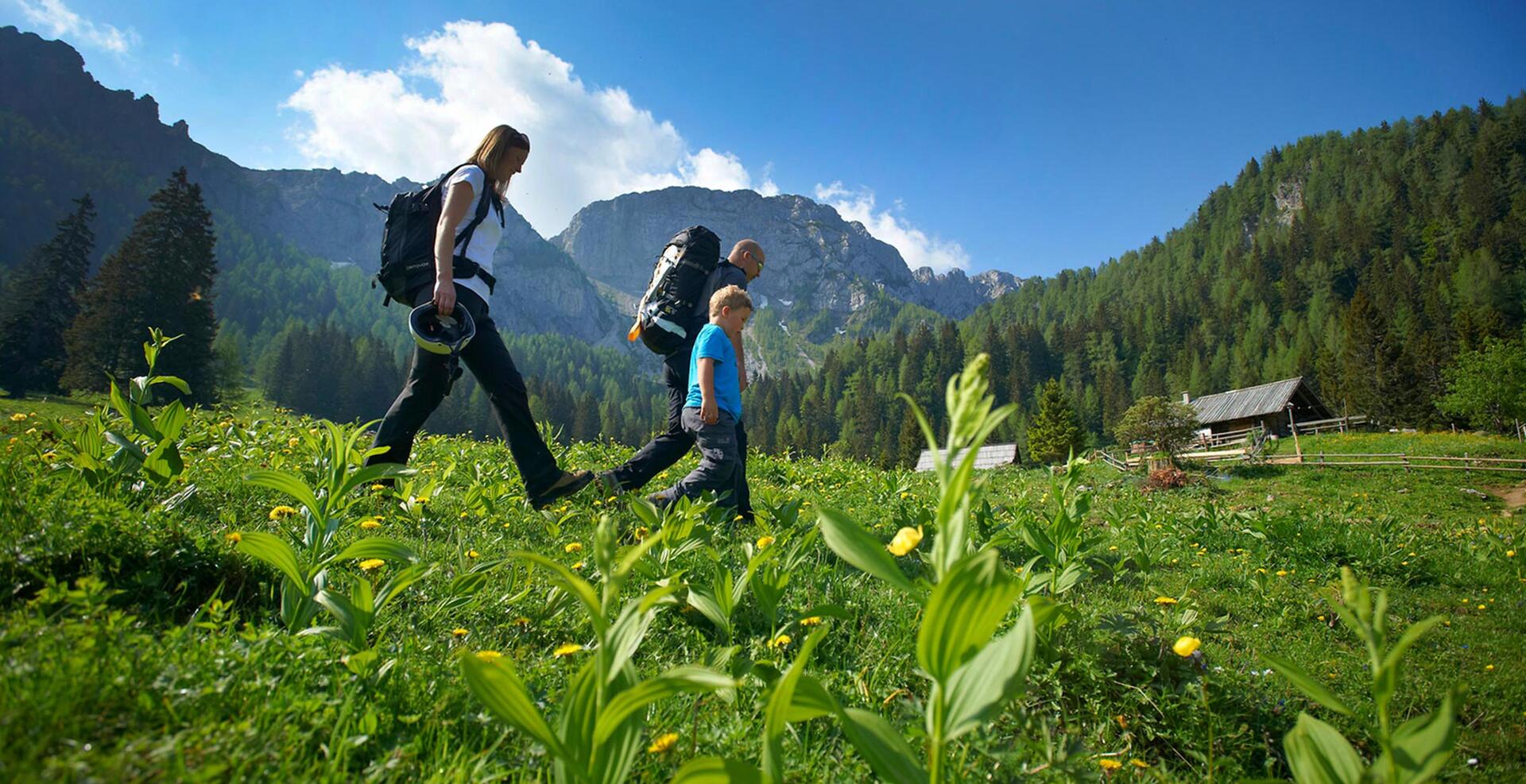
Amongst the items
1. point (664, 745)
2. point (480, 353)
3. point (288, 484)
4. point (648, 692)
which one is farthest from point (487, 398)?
point (648, 692)

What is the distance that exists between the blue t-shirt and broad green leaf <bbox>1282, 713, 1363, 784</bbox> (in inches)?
139

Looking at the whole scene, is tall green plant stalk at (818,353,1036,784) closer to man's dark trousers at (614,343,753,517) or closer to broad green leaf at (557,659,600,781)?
broad green leaf at (557,659,600,781)

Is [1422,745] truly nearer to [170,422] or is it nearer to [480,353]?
[170,422]

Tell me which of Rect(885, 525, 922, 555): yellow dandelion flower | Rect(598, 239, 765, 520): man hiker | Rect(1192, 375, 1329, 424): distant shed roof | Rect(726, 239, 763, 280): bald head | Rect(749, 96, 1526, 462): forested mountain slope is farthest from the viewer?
Rect(749, 96, 1526, 462): forested mountain slope

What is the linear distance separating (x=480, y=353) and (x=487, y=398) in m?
0.33

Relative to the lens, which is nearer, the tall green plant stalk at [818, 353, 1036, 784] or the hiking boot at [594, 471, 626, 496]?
the tall green plant stalk at [818, 353, 1036, 784]

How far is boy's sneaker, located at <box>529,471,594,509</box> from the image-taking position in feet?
13.5

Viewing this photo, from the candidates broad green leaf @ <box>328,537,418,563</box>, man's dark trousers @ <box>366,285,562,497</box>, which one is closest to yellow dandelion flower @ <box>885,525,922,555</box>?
broad green leaf @ <box>328,537,418,563</box>

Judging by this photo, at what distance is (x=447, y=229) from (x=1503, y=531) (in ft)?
36.7

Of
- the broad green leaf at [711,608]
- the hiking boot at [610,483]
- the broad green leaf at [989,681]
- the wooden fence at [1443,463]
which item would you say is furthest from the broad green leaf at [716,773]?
the wooden fence at [1443,463]

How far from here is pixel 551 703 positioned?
1.58 m

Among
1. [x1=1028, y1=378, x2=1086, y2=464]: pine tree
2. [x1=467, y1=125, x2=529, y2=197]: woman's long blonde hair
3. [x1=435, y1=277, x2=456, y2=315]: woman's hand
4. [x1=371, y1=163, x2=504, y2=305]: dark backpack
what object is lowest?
[x1=1028, y1=378, x2=1086, y2=464]: pine tree

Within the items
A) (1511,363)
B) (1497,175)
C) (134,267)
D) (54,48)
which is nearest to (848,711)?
(134,267)

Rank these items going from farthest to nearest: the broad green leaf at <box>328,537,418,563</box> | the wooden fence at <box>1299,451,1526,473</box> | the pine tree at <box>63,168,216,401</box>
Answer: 1. the pine tree at <box>63,168,216,401</box>
2. the wooden fence at <box>1299,451,1526,473</box>
3. the broad green leaf at <box>328,537,418,563</box>
